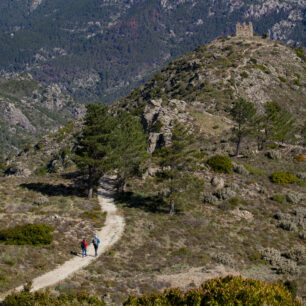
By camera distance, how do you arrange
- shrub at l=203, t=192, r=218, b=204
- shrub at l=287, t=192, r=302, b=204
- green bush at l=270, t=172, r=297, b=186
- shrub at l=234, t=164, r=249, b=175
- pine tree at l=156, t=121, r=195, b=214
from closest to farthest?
pine tree at l=156, t=121, r=195, b=214, shrub at l=203, t=192, r=218, b=204, shrub at l=287, t=192, r=302, b=204, green bush at l=270, t=172, r=297, b=186, shrub at l=234, t=164, r=249, b=175

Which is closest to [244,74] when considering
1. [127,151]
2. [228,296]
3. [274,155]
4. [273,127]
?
[273,127]

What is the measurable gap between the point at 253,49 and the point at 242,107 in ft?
295

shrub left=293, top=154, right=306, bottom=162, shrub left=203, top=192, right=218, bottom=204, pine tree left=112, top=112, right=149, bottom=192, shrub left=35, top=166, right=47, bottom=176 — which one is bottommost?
shrub left=35, top=166, right=47, bottom=176

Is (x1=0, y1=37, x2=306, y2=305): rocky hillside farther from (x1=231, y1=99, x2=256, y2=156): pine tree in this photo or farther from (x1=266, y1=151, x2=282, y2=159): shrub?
(x1=231, y1=99, x2=256, y2=156): pine tree

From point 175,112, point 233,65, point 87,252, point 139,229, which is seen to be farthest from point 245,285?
point 233,65

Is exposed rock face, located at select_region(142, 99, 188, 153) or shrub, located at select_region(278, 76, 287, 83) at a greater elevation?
shrub, located at select_region(278, 76, 287, 83)

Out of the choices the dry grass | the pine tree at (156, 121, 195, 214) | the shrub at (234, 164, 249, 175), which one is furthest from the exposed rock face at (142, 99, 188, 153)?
the pine tree at (156, 121, 195, 214)

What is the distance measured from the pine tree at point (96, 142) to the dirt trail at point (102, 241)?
12.8ft

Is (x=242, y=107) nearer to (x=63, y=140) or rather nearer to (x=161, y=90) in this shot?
(x=161, y=90)

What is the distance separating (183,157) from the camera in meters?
40.2

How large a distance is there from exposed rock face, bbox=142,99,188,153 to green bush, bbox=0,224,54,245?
38613 millimetres

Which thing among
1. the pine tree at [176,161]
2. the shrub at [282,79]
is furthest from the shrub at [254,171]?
the shrub at [282,79]

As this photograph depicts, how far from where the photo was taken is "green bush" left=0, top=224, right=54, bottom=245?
2727 centimetres

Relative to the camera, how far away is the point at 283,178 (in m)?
49.9
